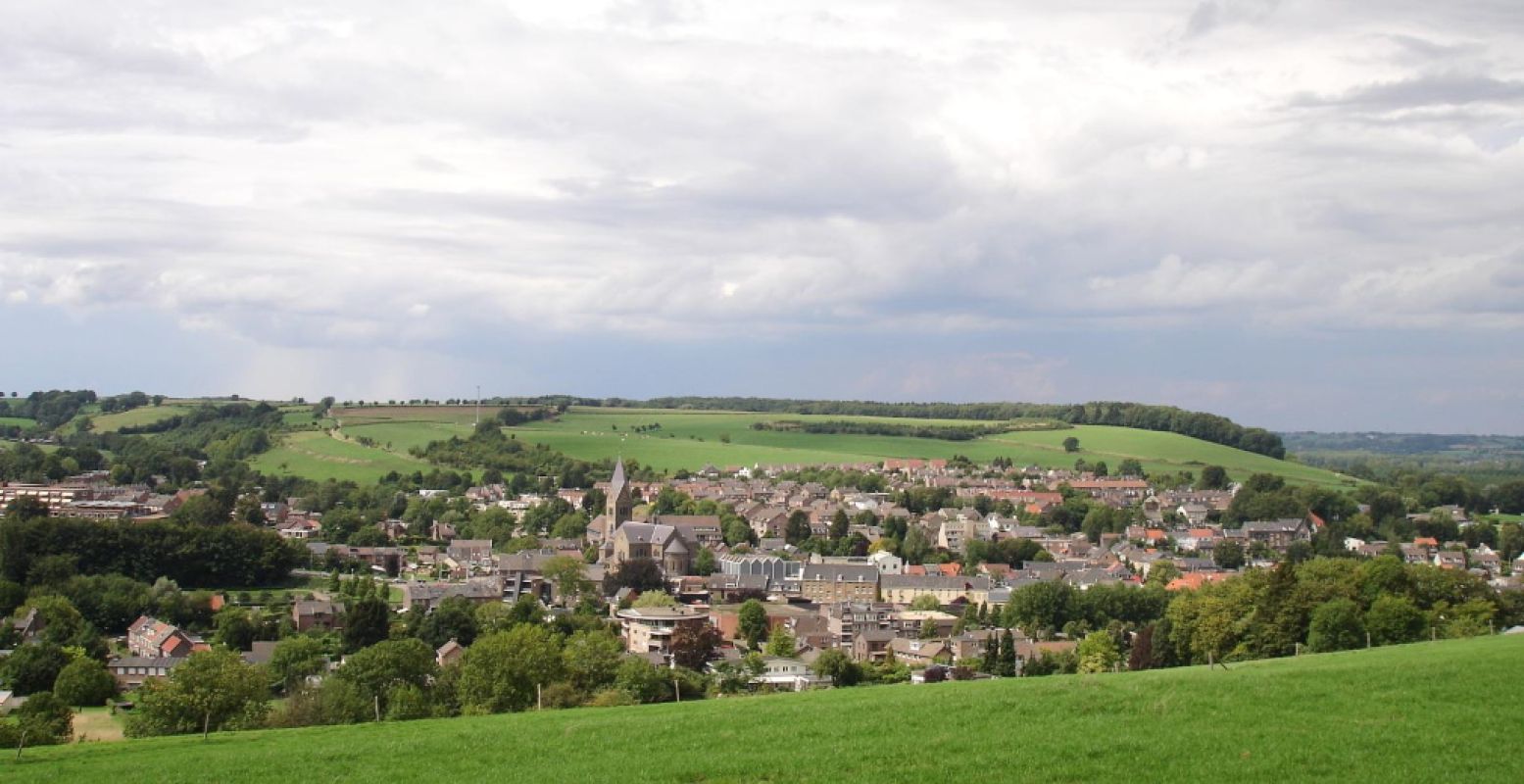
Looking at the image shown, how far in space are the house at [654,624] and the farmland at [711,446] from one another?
69.5 meters

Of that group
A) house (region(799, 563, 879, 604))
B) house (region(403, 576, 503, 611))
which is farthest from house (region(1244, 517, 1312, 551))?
house (region(403, 576, 503, 611))

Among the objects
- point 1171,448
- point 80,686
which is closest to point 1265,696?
point 80,686

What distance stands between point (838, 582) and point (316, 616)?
30.9m

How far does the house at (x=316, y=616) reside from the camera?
62406 mm

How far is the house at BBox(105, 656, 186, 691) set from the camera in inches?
1953

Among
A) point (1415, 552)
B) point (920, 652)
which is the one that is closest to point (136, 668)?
point (920, 652)

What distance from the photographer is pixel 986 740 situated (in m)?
16.4

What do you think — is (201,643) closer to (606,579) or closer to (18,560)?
(18,560)

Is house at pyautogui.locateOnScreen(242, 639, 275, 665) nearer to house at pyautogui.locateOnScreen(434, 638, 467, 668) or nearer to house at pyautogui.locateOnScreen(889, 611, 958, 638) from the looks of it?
house at pyautogui.locateOnScreen(434, 638, 467, 668)

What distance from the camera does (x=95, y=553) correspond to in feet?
247

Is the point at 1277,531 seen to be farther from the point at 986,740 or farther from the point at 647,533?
the point at 986,740

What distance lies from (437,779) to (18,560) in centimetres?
6354

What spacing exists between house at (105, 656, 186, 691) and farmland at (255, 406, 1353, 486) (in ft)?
248

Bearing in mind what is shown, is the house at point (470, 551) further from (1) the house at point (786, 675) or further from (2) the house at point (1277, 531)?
(2) the house at point (1277, 531)
